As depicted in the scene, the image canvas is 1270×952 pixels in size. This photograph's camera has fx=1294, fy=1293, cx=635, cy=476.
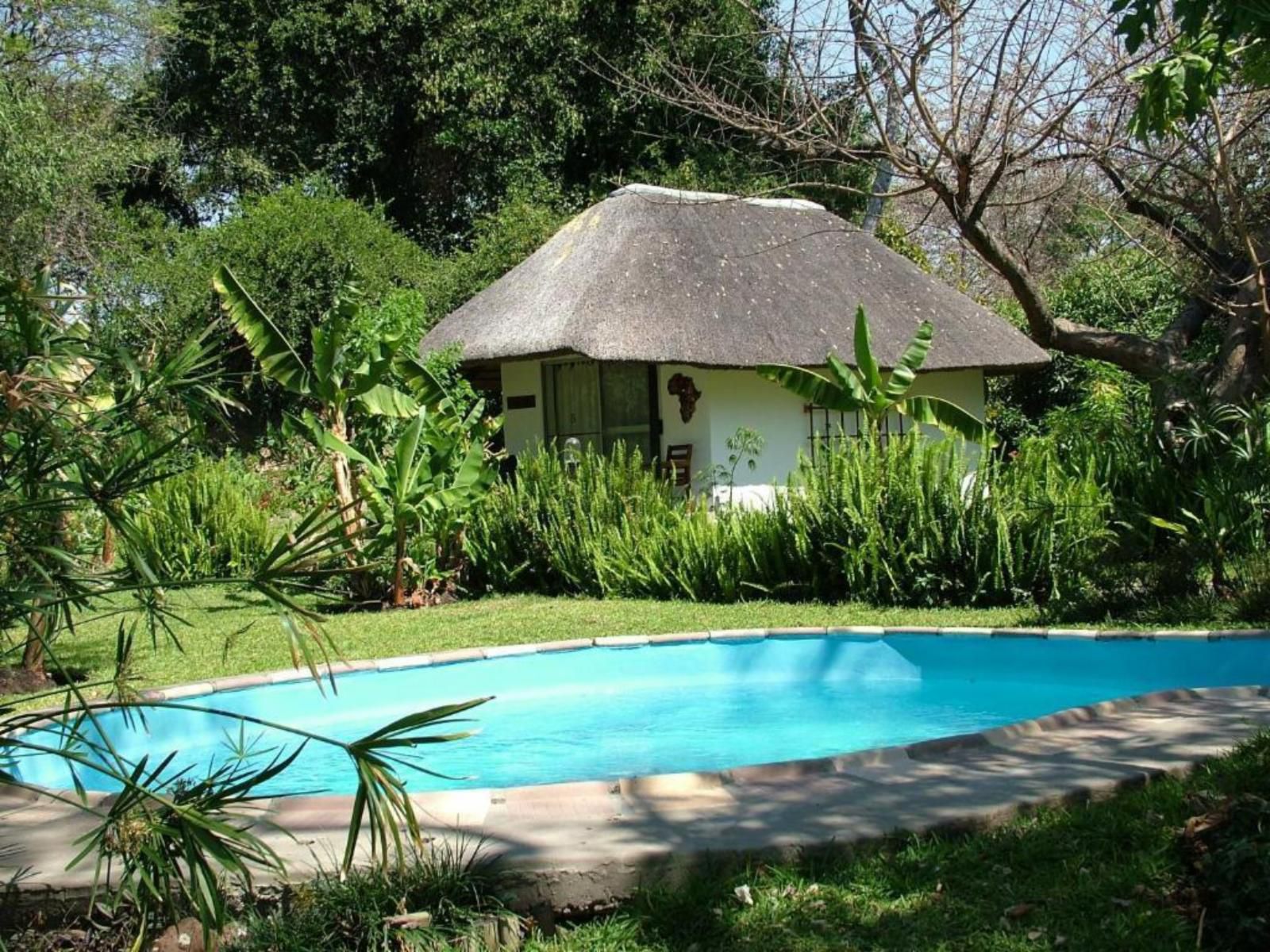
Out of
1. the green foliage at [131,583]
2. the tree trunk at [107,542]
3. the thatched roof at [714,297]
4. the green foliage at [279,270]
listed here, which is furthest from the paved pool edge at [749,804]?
the green foliage at [279,270]

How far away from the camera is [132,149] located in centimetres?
2323

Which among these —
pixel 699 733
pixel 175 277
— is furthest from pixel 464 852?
pixel 175 277

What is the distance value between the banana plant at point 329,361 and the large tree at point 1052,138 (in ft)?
12.1

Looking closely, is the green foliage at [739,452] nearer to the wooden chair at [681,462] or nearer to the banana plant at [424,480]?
the wooden chair at [681,462]

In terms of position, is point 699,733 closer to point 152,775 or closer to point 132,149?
point 152,775

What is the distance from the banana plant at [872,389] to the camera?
40.2 feet

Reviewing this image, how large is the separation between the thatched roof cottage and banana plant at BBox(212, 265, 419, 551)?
3.34 m

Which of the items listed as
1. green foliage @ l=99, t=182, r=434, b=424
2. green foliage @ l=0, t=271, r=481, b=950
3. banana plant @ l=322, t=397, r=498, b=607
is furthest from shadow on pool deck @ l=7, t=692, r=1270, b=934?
green foliage @ l=99, t=182, r=434, b=424

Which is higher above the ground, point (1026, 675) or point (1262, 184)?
point (1262, 184)

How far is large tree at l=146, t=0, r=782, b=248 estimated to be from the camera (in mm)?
22312

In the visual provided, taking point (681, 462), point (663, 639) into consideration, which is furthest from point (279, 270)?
point (663, 639)

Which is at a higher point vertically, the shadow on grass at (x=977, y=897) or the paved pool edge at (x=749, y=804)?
the paved pool edge at (x=749, y=804)

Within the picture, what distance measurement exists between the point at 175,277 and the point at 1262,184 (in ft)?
48.7

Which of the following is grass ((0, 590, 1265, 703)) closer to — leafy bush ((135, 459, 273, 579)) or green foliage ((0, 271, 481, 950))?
leafy bush ((135, 459, 273, 579))
